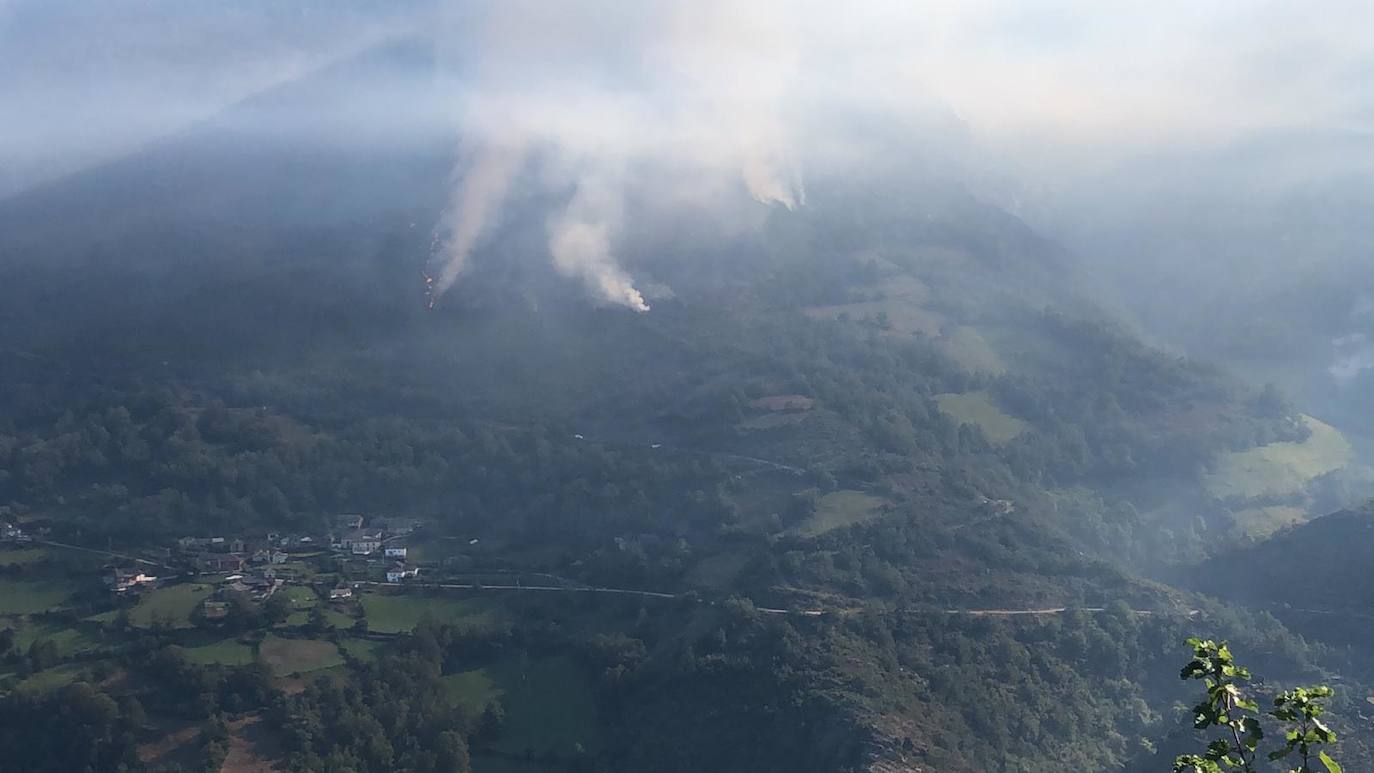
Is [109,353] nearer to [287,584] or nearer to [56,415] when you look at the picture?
[56,415]

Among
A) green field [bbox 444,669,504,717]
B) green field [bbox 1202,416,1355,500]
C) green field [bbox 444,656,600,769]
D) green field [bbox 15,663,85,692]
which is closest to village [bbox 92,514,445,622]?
green field [bbox 15,663,85,692]

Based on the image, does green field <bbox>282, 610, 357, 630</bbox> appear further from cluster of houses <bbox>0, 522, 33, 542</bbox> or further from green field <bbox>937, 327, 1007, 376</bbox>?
green field <bbox>937, 327, 1007, 376</bbox>

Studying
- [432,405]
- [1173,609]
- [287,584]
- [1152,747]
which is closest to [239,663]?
[287,584]

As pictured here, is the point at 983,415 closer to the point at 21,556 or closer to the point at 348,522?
the point at 348,522

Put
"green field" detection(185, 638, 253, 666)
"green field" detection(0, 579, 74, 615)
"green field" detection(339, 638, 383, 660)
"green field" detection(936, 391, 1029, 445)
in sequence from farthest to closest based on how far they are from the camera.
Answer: "green field" detection(936, 391, 1029, 445) < "green field" detection(0, 579, 74, 615) < "green field" detection(339, 638, 383, 660) < "green field" detection(185, 638, 253, 666)

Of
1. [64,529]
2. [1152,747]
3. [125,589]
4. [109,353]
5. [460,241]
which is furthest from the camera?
[460,241]

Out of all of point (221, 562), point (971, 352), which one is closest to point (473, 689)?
point (221, 562)

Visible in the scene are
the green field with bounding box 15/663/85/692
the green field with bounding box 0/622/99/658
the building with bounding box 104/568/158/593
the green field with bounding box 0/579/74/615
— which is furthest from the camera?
the building with bounding box 104/568/158/593
